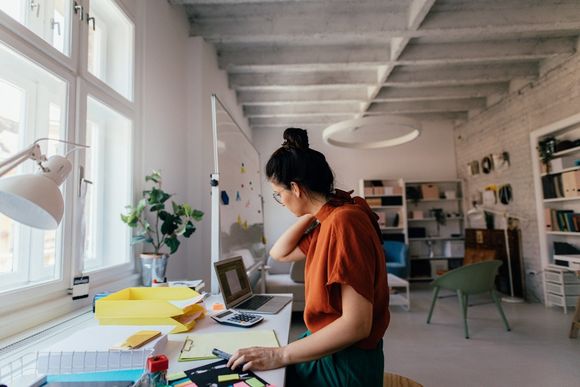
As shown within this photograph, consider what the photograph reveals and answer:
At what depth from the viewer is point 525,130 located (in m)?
4.86

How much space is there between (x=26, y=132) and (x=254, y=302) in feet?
4.61

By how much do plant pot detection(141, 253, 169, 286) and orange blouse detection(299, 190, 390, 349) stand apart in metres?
1.29

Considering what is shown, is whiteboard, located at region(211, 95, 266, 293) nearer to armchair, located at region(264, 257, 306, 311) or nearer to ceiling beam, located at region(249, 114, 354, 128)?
armchair, located at region(264, 257, 306, 311)

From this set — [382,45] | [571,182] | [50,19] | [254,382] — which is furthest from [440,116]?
[254,382]

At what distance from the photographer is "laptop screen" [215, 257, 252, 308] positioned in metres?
1.69

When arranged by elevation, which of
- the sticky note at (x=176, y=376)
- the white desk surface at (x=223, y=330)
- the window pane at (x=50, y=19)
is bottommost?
the white desk surface at (x=223, y=330)

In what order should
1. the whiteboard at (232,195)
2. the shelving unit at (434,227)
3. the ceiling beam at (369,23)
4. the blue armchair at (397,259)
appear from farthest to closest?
the shelving unit at (434,227), the blue armchair at (397,259), the ceiling beam at (369,23), the whiteboard at (232,195)

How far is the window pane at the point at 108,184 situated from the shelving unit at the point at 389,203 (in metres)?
4.66

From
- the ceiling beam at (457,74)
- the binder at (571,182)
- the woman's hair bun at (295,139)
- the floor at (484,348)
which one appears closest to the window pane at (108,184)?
the woman's hair bun at (295,139)

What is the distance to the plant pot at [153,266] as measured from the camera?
81.6 inches

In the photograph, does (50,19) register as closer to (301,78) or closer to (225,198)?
(225,198)

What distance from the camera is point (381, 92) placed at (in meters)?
5.22

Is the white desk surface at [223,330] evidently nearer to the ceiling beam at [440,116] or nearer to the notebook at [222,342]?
the notebook at [222,342]

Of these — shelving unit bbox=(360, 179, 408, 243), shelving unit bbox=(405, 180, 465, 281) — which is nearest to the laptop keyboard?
shelving unit bbox=(360, 179, 408, 243)
